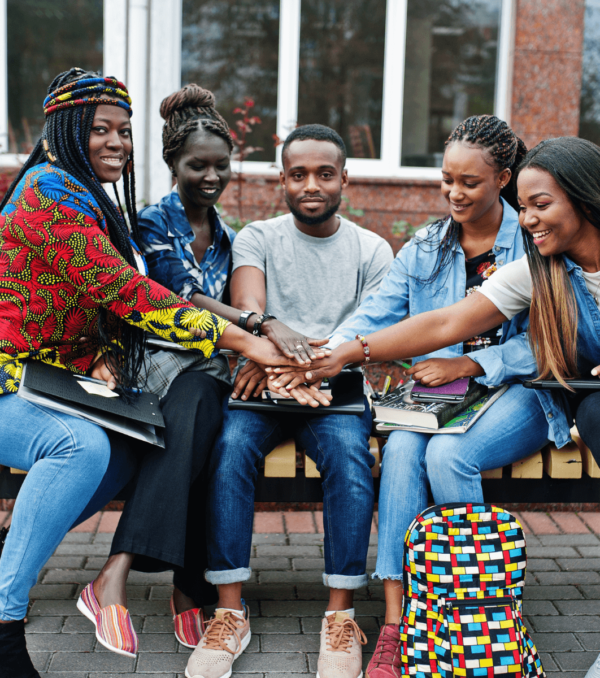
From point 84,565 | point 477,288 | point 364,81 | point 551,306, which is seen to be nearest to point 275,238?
point 477,288

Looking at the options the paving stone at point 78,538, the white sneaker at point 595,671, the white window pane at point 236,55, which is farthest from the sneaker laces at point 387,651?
the white window pane at point 236,55

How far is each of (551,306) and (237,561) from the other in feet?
4.66

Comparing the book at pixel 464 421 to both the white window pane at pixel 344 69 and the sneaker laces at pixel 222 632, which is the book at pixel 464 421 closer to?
the sneaker laces at pixel 222 632

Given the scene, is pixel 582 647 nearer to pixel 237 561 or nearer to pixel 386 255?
pixel 237 561

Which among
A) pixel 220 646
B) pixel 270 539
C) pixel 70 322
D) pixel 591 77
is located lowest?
pixel 270 539

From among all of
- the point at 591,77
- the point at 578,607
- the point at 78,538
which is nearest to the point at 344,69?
the point at 591,77

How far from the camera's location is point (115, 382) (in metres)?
2.56

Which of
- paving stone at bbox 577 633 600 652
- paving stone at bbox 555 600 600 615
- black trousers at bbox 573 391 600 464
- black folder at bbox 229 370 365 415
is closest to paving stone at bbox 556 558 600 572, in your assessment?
paving stone at bbox 555 600 600 615

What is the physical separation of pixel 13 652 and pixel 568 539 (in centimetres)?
269

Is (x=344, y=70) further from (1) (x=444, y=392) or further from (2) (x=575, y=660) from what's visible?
(2) (x=575, y=660)

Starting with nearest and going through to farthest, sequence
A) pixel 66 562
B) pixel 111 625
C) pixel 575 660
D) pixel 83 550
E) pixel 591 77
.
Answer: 1. pixel 111 625
2. pixel 575 660
3. pixel 66 562
4. pixel 83 550
5. pixel 591 77

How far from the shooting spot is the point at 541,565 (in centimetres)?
335

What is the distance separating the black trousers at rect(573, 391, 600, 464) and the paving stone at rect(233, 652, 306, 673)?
4.06ft

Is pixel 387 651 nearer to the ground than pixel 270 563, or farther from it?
farther from it
